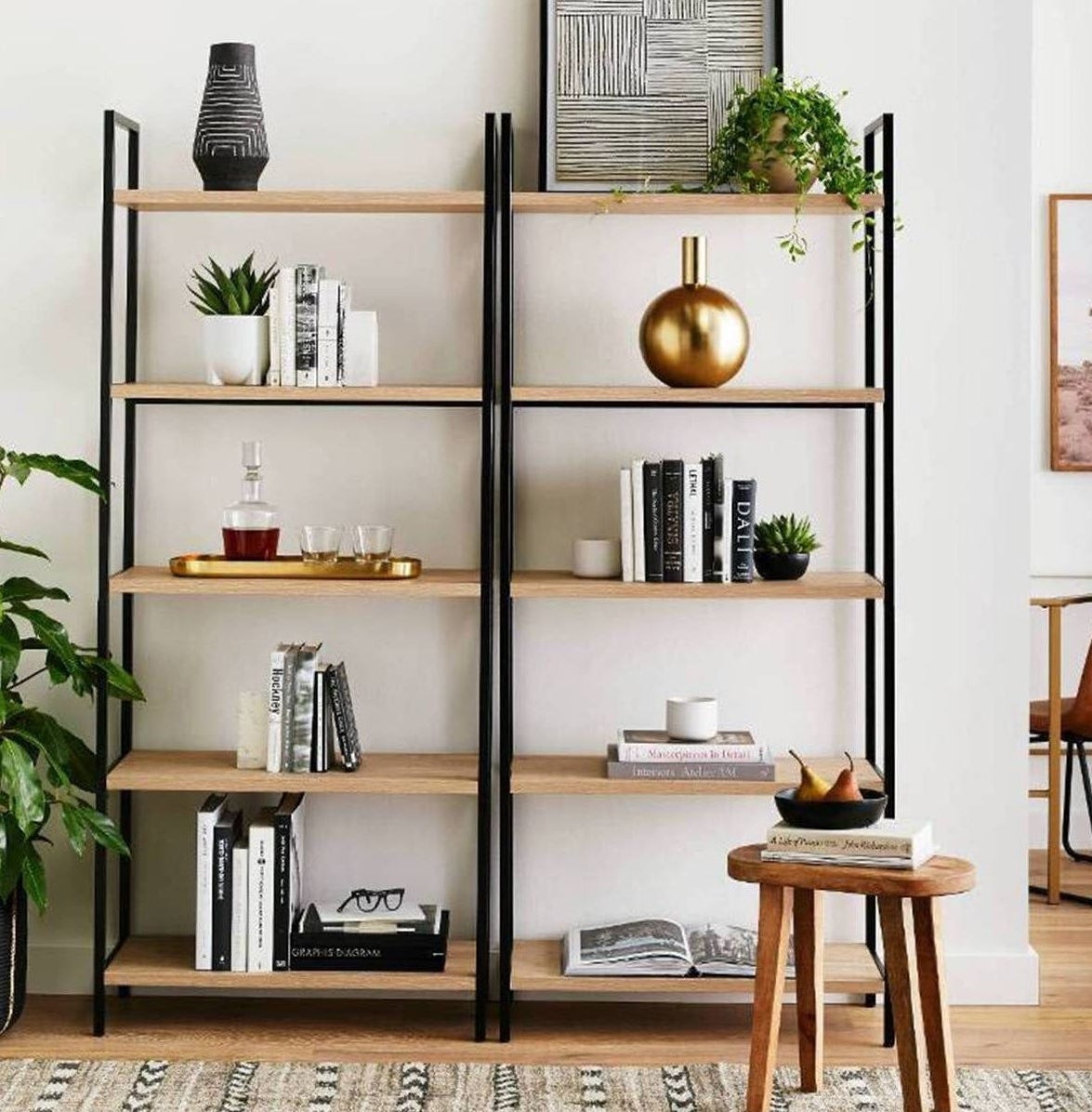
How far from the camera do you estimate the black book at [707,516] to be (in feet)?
10.4

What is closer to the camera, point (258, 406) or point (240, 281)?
Answer: point (240, 281)

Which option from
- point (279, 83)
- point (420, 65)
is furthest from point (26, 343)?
point (420, 65)

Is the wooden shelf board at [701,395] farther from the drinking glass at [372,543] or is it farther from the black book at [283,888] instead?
the black book at [283,888]

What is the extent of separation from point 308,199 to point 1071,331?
Answer: 8.85 feet

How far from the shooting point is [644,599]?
3.42 metres

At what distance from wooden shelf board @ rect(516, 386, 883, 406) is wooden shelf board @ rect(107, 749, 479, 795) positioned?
2.47 feet

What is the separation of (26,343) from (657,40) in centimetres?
145

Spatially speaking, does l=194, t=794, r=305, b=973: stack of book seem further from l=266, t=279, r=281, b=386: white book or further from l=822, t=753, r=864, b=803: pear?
l=822, t=753, r=864, b=803: pear

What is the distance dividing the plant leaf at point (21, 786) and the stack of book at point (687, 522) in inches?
45.7

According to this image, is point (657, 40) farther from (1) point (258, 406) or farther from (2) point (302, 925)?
(2) point (302, 925)

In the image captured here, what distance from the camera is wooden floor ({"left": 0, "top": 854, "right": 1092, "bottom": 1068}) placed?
3.18m

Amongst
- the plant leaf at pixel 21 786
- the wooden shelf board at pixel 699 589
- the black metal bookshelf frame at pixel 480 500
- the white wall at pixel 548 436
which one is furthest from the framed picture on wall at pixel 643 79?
the plant leaf at pixel 21 786

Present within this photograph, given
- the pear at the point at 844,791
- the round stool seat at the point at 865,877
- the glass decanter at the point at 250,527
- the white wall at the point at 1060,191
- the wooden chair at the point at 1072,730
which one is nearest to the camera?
the round stool seat at the point at 865,877

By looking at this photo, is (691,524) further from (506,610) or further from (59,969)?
(59,969)
